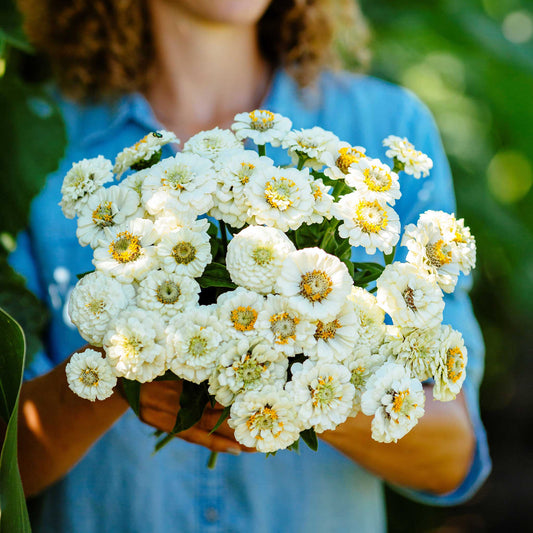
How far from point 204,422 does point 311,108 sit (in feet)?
2.20

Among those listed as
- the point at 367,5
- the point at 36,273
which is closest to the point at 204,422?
the point at 36,273

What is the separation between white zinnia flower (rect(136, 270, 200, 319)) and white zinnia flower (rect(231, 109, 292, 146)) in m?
0.15

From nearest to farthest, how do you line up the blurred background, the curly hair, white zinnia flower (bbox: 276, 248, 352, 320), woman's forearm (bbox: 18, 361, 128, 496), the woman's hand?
white zinnia flower (bbox: 276, 248, 352, 320) < the woman's hand < woman's forearm (bbox: 18, 361, 128, 496) < the curly hair < the blurred background

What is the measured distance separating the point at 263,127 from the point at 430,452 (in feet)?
1.68

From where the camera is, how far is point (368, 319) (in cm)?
51

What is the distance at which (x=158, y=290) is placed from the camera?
0.49m

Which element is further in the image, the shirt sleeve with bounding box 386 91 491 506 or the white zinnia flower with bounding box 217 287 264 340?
the shirt sleeve with bounding box 386 91 491 506

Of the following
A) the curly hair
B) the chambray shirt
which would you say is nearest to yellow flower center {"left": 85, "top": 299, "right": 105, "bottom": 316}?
the chambray shirt

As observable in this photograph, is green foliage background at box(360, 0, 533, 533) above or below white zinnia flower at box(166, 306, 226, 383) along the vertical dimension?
below

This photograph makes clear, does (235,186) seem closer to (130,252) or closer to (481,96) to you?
(130,252)

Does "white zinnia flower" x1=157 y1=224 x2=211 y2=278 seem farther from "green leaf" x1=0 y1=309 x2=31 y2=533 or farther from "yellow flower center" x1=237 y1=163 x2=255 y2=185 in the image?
"green leaf" x1=0 y1=309 x2=31 y2=533

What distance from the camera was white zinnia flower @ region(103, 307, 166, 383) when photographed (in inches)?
18.4

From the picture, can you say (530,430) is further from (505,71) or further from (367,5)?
(367,5)

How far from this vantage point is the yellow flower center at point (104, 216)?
0.53 meters
